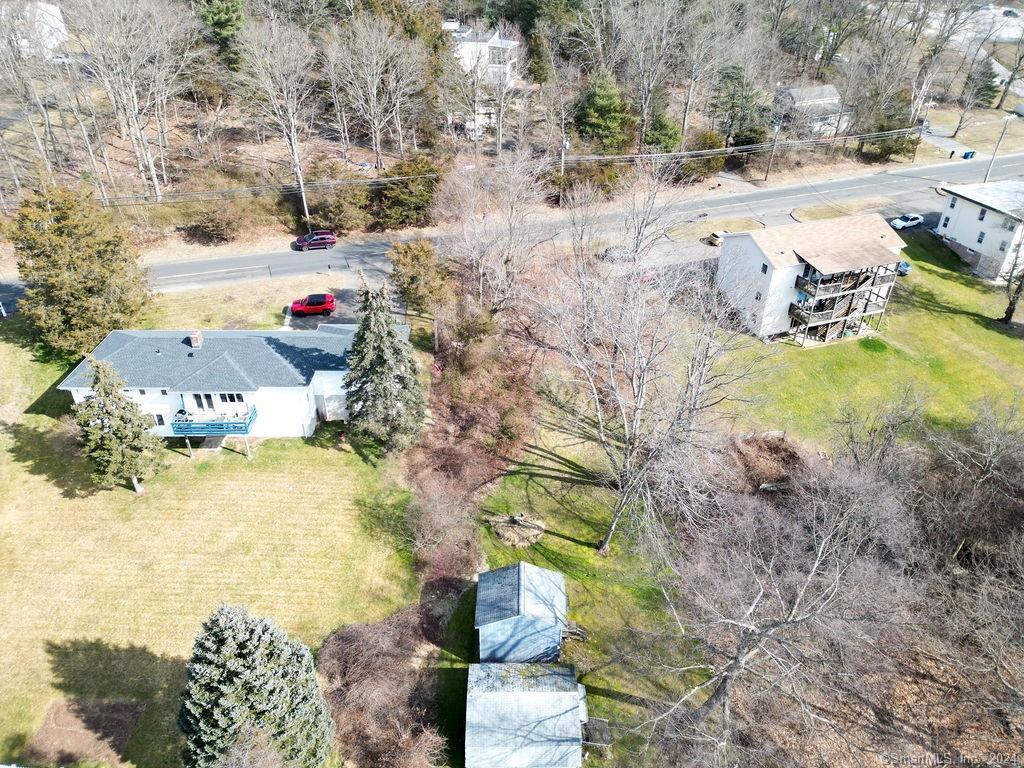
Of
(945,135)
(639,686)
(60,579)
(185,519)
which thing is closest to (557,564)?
(639,686)

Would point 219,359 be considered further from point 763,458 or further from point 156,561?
point 763,458

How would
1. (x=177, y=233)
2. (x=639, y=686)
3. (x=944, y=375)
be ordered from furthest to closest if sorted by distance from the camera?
(x=177, y=233) < (x=944, y=375) < (x=639, y=686)

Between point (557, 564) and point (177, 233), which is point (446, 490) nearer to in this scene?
point (557, 564)

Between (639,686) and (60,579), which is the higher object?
(60,579)

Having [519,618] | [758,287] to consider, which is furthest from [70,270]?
[758,287]

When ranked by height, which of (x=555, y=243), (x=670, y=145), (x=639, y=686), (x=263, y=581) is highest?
(x=670, y=145)

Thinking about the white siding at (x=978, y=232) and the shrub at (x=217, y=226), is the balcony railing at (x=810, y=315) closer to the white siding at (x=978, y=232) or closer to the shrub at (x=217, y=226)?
the white siding at (x=978, y=232)
